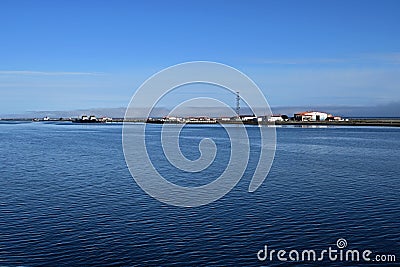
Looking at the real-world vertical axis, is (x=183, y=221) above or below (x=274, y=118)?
below

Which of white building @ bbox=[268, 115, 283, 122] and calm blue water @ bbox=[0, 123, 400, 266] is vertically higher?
white building @ bbox=[268, 115, 283, 122]

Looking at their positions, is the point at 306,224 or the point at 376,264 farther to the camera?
the point at 306,224

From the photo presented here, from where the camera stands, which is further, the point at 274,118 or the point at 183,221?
the point at 274,118

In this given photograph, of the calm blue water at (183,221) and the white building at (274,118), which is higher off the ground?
the white building at (274,118)

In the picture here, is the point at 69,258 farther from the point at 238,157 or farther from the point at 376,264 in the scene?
the point at 238,157

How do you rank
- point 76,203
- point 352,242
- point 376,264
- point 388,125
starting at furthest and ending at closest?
point 388,125 → point 76,203 → point 352,242 → point 376,264

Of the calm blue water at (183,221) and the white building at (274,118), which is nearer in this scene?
the calm blue water at (183,221)

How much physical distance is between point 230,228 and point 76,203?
7232 mm

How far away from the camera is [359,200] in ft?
63.8

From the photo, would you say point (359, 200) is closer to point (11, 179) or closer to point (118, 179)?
point (118, 179)

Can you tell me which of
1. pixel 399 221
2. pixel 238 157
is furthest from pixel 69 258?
pixel 238 157

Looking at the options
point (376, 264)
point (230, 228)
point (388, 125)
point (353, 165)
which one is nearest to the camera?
point (376, 264)

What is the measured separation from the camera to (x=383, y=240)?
1367cm

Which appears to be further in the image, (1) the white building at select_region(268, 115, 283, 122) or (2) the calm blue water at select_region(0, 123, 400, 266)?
(1) the white building at select_region(268, 115, 283, 122)
